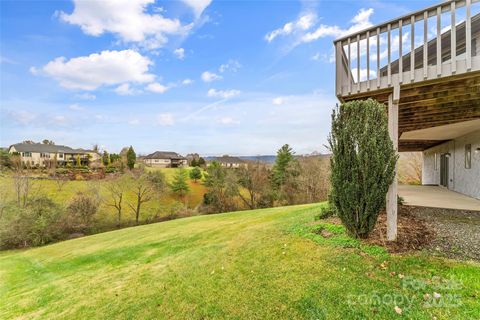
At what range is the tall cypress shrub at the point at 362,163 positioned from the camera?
4.11 meters

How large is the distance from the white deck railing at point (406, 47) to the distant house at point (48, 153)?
4523 cm

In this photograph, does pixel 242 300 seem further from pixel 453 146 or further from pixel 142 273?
pixel 453 146

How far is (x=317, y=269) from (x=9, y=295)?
7993 mm

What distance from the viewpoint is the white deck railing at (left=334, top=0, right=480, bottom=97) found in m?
3.49

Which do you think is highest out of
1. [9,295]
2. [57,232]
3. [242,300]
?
[242,300]

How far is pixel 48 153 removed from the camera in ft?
135

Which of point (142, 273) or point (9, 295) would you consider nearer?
point (142, 273)

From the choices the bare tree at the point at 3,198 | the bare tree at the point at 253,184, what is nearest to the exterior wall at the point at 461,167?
the bare tree at the point at 253,184

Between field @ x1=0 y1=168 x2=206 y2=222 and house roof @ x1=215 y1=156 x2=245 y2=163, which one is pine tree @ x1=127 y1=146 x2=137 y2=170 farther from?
house roof @ x1=215 y1=156 x2=245 y2=163

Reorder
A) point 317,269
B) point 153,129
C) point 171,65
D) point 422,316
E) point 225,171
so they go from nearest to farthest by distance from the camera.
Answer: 1. point 422,316
2. point 317,269
3. point 171,65
4. point 225,171
5. point 153,129

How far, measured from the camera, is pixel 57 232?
54.5 ft

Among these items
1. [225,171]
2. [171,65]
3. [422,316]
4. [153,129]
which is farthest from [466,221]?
[153,129]

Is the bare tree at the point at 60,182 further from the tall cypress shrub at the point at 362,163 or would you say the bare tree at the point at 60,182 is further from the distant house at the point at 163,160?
the distant house at the point at 163,160

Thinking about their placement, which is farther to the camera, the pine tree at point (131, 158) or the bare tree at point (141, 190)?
the pine tree at point (131, 158)
